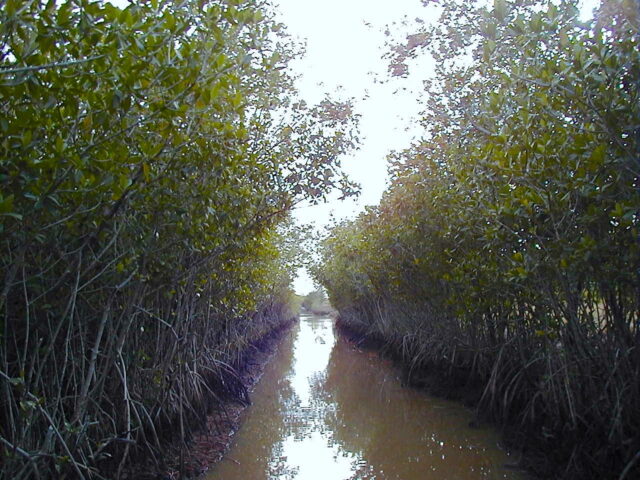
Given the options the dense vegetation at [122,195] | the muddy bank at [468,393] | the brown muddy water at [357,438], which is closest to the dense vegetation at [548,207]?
the muddy bank at [468,393]

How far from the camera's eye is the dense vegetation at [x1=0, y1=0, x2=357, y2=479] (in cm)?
263

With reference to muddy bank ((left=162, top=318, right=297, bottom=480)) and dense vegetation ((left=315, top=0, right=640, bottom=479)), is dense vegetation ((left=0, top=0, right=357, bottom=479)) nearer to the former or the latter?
muddy bank ((left=162, top=318, right=297, bottom=480))

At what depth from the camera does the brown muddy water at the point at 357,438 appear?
5457 millimetres

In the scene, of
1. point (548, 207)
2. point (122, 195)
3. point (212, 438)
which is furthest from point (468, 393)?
point (122, 195)

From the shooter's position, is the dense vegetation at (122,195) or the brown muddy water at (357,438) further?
the brown muddy water at (357,438)

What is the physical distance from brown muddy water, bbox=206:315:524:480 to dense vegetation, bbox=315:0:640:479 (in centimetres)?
66

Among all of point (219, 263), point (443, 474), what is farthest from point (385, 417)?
point (219, 263)

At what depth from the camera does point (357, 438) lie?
6715 mm

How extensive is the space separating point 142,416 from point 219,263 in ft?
6.10

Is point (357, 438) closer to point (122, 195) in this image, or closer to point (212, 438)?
point (212, 438)

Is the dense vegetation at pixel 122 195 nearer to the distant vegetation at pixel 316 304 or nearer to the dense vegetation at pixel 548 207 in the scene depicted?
the dense vegetation at pixel 548 207

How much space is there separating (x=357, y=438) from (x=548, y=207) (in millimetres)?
3847

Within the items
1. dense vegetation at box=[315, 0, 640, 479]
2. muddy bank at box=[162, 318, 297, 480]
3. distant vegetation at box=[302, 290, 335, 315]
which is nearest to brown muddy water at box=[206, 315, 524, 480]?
muddy bank at box=[162, 318, 297, 480]

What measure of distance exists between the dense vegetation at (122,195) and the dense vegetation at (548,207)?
1475 mm
